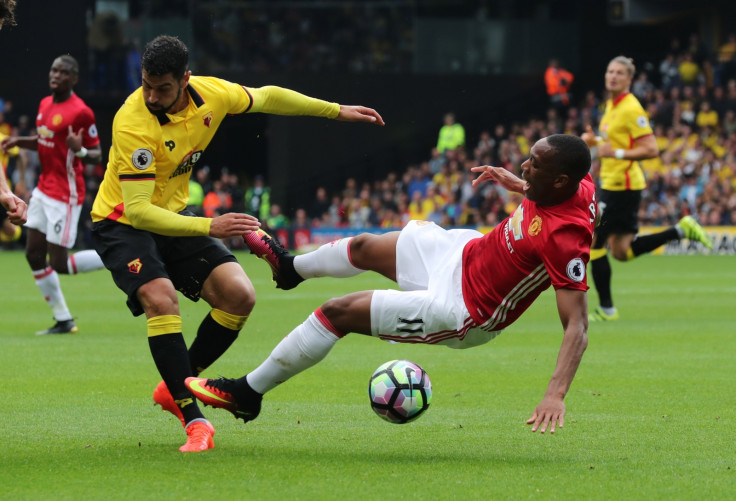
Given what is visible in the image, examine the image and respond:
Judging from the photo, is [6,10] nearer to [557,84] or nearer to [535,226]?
[535,226]

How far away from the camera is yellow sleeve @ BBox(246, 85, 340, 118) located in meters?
6.85

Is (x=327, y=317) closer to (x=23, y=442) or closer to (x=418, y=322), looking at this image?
(x=418, y=322)

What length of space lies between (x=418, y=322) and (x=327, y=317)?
0.45 metres

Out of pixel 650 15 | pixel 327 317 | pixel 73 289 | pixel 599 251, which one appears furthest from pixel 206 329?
pixel 650 15

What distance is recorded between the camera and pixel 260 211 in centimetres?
2933

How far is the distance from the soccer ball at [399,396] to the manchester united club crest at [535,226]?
38.5 inches

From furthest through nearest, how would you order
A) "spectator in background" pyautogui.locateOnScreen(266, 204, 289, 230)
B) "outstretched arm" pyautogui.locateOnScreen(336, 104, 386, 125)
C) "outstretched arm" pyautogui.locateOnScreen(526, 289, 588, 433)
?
"spectator in background" pyautogui.locateOnScreen(266, 204, 289, 230)
"outstretched arm" pyautogui.locateOnScreen(336, 104, 386, 125)
"outstretched arm" pyautogui.locateOnScreen(526, 289, 588, 433)

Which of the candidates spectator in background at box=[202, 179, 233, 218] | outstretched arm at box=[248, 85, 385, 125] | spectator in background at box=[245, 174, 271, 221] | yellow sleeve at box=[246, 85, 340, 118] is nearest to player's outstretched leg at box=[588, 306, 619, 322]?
outstretched arm at box=[248, 85, 385, 125]

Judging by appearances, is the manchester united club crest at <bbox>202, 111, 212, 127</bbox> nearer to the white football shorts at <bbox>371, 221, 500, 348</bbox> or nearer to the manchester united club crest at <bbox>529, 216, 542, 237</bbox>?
the white football shorts at <bbox>371, 221, 500, 348</bbox>

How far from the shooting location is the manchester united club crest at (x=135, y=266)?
6125 mm

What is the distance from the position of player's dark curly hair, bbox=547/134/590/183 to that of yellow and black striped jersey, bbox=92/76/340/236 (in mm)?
1715

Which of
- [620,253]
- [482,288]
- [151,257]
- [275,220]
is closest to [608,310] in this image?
[620,253]

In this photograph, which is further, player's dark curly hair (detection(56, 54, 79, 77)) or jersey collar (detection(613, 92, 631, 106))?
jersey collar (detection(613, 92, 631, 106))

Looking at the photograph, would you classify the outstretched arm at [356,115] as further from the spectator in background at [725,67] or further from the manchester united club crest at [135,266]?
the spectator in background at [725,67]
